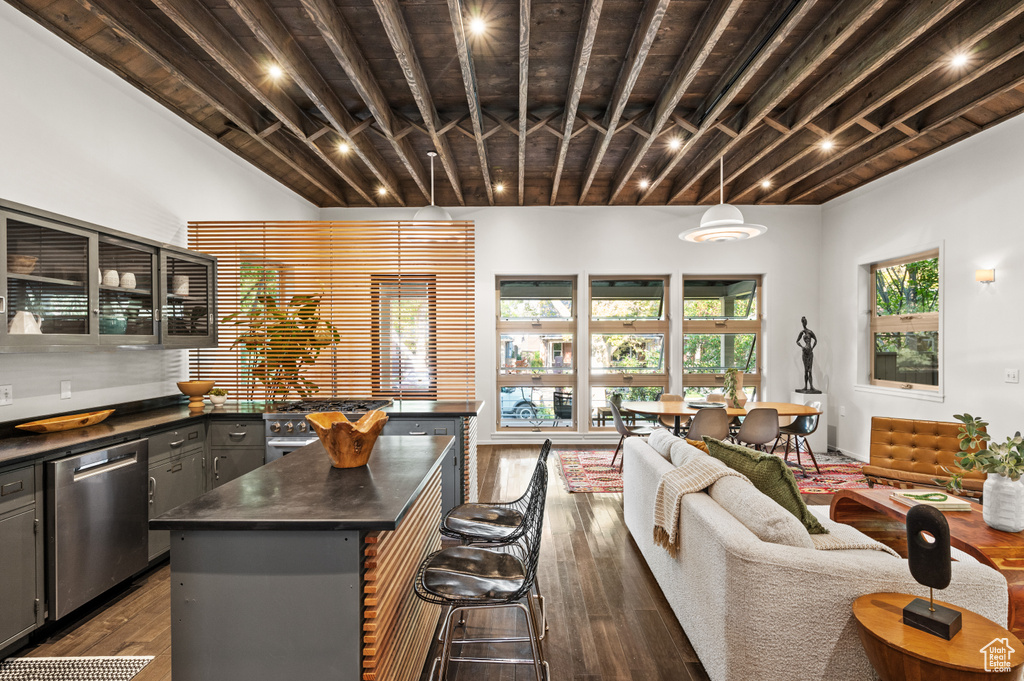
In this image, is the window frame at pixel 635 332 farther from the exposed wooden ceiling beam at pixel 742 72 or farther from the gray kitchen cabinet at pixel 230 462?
the gray kitchen cabinet at pixel 230 462

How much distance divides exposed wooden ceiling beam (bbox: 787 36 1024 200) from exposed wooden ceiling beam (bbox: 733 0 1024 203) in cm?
10

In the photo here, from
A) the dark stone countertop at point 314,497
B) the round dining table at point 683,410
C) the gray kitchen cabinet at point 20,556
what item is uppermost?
the dark stone countertop at point 314,497

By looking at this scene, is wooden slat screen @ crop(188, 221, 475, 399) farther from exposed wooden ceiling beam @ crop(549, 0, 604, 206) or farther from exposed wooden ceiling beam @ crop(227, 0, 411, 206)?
exposed wooden ceiling beam @ crop(549, 0, 604, 206)

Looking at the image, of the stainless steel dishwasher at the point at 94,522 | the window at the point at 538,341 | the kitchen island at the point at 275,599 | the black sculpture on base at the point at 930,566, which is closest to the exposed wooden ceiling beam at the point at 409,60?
the kitchen island at the point at 275,599

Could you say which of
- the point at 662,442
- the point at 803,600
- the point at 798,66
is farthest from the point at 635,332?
the point at 803,600

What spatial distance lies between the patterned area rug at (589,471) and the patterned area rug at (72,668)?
3.41 meters

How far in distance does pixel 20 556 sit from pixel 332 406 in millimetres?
1940

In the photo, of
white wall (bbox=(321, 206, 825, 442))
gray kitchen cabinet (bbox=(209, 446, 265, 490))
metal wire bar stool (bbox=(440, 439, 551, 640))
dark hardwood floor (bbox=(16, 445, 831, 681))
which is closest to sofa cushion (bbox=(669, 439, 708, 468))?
dark hardwood floor (bbox=(16, 445, 831, 681))

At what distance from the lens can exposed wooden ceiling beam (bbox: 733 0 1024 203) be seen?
2857mm

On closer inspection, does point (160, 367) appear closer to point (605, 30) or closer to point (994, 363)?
point (605, 30)

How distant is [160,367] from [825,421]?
7298 millimetres

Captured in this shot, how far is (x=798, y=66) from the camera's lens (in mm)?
3281

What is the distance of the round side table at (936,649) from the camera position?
54.1 inches

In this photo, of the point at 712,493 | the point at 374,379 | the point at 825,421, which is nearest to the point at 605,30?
the point at 712,493
